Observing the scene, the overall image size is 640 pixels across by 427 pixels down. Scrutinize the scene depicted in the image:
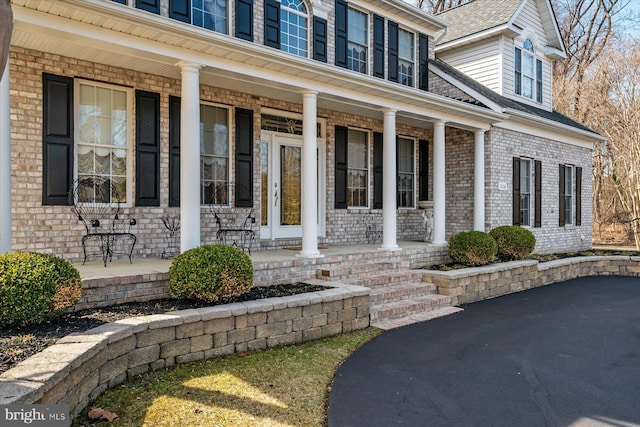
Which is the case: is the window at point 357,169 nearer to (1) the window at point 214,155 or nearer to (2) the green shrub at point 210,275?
(1) the window at point 214,155

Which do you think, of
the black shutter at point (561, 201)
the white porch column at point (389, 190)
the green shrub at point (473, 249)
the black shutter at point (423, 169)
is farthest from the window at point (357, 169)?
the black shutter at point (561, 201)

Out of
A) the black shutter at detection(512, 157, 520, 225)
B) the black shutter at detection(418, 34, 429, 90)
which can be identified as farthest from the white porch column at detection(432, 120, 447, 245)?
the black shutter at detection(512, 157, 520, 225)

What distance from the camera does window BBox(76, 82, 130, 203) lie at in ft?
21.4

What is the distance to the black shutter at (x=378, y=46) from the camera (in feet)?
33.1

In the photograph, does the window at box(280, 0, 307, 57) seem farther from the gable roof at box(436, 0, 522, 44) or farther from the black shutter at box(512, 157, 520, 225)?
the black shutter at box(512, 157, 520, 225)

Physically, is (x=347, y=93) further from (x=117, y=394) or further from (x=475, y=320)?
(x=117, y=394)

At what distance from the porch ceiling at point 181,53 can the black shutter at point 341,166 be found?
924mm

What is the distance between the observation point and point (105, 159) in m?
6.73

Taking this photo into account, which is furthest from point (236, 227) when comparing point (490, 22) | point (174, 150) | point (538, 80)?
point (538, 80)

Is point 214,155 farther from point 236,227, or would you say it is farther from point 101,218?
point 101,218

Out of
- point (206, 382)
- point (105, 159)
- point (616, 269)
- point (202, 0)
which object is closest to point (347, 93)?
point (202, 0)

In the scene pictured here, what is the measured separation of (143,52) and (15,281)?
3.16 metres

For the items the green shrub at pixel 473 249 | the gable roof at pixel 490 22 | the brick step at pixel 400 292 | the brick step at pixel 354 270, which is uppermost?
the gable roof at pixel 490 22

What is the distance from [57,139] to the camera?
6.17 meters
